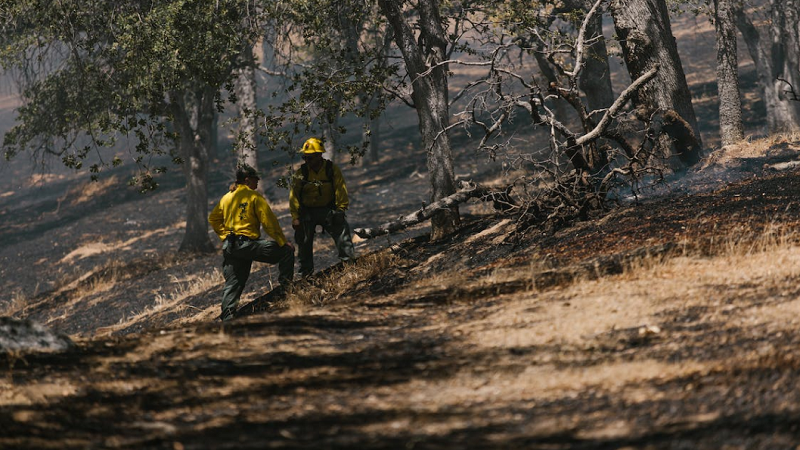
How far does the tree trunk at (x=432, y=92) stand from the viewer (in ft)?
39.1

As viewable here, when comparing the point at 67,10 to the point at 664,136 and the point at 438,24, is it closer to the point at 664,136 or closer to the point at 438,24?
the point at 438,24

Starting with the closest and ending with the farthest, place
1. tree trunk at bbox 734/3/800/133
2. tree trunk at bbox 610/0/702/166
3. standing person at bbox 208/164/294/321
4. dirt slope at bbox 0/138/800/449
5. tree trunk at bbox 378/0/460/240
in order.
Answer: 1. dirt slope at bbox 0/138/800/449
2. standing person at bbox 208/164/294/321
3. tree trunk at bbox 378/0/460/240
4. tree trunk at bbox 610/0/702/166
5. tree trunk at bbox 734/3/800/133

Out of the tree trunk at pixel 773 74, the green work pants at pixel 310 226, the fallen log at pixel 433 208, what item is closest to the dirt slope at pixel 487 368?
the green work pants at pixel 310 226

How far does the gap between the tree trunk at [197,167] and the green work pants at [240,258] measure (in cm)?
1065

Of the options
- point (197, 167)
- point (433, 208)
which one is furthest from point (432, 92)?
point (197, 167)

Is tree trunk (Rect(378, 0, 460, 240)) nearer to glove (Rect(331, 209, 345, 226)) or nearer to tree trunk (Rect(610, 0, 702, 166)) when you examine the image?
glove (Rect(331, 209, 345, 226))

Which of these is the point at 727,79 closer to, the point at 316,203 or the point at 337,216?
the point at 337,216

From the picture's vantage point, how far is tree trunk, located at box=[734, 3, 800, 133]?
877 inches

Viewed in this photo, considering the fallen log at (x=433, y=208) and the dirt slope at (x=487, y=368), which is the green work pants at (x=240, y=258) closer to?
the fallen log at (x=433, y=208)

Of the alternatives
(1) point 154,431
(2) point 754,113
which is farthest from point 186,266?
(2) point 754,113

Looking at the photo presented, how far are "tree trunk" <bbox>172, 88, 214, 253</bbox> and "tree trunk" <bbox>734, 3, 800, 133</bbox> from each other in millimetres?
14266

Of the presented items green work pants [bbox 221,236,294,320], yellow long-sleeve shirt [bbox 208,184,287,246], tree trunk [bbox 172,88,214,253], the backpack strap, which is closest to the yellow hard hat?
the backpack strap

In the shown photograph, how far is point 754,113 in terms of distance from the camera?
1099 inches

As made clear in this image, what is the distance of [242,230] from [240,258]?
35 cm
